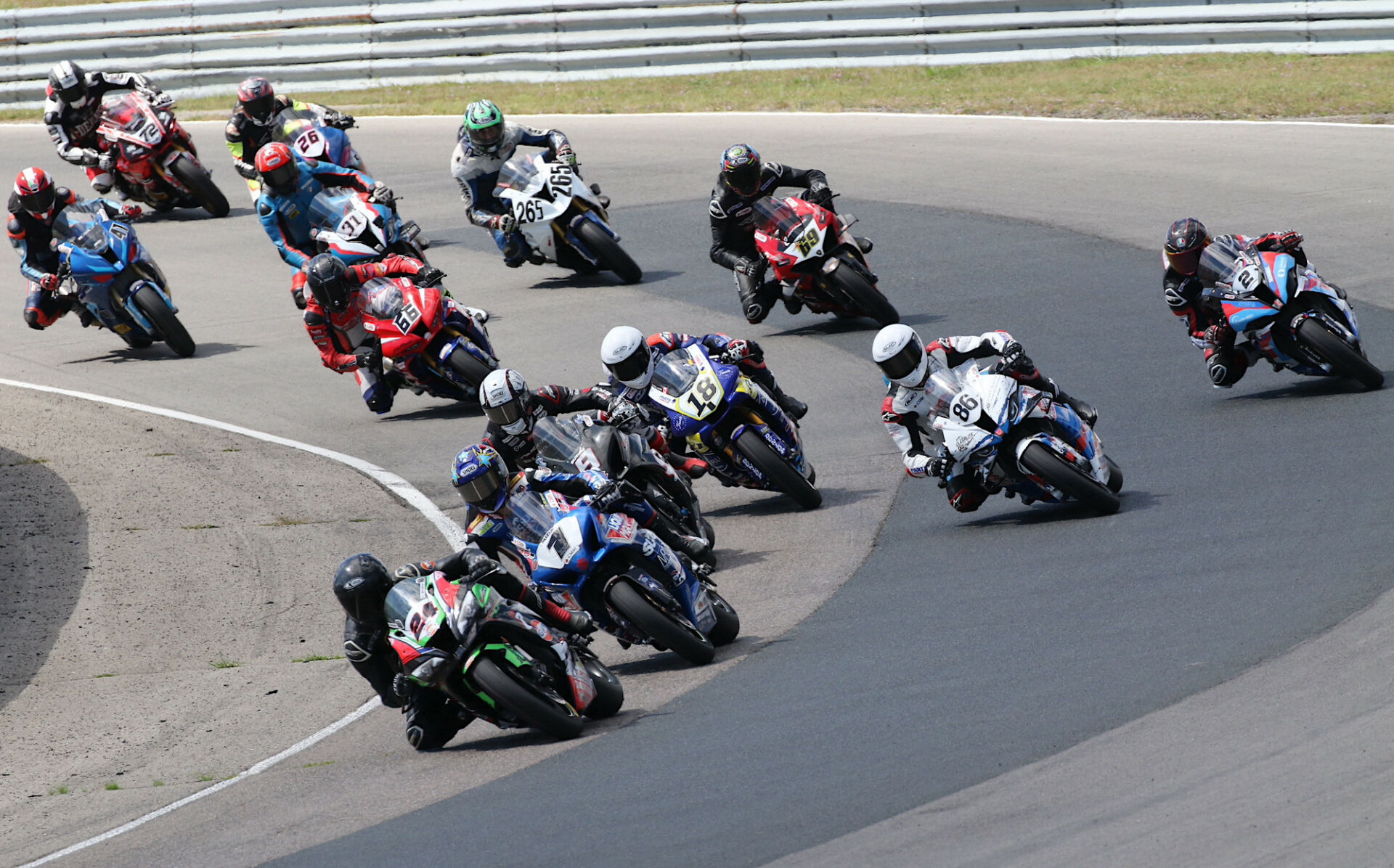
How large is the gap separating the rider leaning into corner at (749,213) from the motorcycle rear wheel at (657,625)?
793cm

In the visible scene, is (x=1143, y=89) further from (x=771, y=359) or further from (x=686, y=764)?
(x=686, y=764)

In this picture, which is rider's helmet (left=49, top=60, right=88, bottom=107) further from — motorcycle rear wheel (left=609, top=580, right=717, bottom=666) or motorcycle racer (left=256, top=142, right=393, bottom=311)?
motorcycle rear wheel (left=609, top=580, right=717, bottom=666)

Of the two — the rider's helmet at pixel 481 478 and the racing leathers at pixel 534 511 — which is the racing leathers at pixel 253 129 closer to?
the racing leathers at pixel 534 511

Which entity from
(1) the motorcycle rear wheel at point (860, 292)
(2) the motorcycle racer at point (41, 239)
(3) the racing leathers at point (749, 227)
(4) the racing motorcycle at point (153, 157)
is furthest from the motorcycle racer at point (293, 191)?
(4) the racing motorcycle at point (153, 157)

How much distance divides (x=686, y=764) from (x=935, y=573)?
3453mm

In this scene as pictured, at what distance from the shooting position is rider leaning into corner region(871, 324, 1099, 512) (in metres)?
11.9

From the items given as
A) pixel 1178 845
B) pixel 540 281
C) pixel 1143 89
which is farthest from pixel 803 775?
pixel 1143 89

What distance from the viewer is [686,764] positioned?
823cm

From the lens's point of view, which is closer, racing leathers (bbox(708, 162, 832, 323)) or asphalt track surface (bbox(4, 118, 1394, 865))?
asphalt track surface (bbox(4, 118, 1394, 865))

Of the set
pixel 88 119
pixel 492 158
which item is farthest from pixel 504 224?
pixel 88 119

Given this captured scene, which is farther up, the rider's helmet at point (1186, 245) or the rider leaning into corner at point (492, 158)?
the rider's helmet at point (1186, 245)

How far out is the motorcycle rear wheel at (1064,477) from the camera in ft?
37.6

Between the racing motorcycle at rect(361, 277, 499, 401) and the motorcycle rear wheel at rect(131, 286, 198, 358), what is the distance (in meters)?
3.86

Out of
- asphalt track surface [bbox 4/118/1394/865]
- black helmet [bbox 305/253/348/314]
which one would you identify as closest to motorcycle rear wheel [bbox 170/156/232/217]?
asphalt track surface [bbox 4/118/1394/865]
